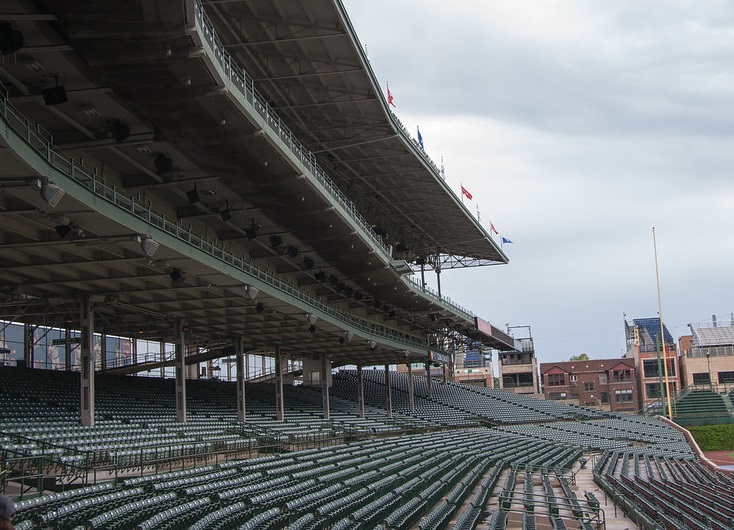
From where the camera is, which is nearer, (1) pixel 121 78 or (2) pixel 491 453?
(1) pixel 121 78

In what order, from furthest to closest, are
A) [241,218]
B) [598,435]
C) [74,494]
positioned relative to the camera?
[598,435] → [241,218] → [74,494]

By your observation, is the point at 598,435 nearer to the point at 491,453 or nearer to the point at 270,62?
the point at 491,453

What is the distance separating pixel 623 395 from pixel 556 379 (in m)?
7.29

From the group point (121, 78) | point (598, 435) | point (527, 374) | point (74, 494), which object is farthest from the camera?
point (527, 374)

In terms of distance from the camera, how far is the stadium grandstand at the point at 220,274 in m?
17.8

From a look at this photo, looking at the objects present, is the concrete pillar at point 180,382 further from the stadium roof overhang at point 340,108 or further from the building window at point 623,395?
the building window at point 623,395

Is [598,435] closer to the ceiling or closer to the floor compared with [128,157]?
closer to the floor

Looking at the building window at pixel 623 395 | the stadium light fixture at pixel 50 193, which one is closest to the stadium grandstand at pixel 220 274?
the stadium light fixture at pixel 50 193

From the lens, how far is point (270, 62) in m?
29.6

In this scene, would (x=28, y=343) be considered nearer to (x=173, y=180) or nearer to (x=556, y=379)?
(x=173, y=180)

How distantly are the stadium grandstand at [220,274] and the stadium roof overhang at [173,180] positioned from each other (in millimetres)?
94

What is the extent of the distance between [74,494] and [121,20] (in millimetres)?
10012

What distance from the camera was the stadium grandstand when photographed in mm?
17750

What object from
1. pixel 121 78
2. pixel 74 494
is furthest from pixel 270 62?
pixel 74 494
